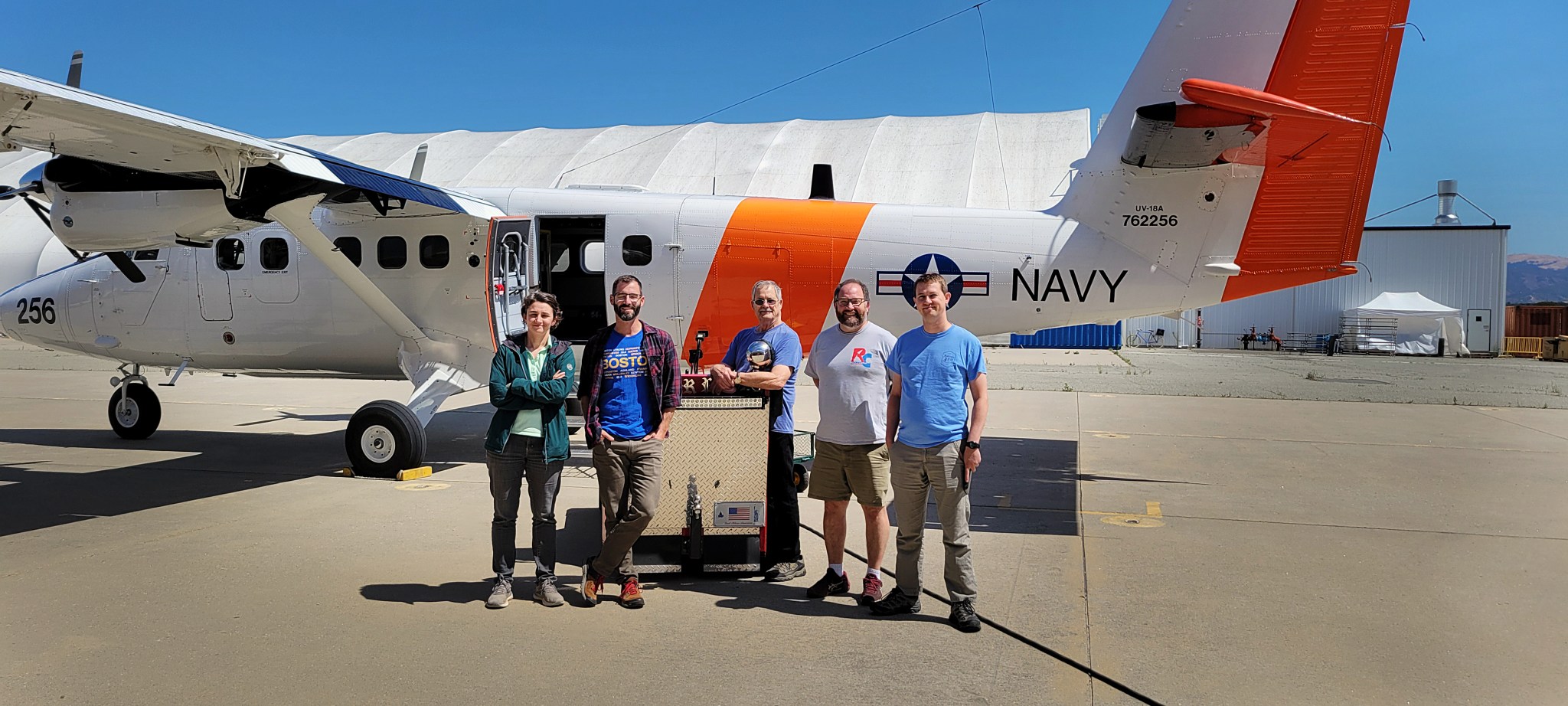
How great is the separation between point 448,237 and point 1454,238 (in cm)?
4702

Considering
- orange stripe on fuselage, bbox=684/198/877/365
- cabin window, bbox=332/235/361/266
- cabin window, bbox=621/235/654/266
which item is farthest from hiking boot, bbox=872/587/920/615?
cabin window, bbox=332/235/361/266

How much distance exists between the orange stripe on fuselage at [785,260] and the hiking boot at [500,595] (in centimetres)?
481

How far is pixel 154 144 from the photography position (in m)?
7.11

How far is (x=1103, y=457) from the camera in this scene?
10.7 m

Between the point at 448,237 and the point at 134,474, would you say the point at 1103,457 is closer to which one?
the point at 448,237

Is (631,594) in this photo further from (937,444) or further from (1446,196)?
(1446,196)

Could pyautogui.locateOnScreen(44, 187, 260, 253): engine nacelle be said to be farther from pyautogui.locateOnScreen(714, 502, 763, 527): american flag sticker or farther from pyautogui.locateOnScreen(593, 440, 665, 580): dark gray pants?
pyautogui.locateOnScreen(714, 502, 763, 527): american flag sticker

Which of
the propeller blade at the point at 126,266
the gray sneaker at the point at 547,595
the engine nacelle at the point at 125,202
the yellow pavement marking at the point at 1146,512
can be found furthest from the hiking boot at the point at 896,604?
Result: the propeller blade at the point at 126,266

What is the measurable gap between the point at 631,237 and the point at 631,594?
5.36 m

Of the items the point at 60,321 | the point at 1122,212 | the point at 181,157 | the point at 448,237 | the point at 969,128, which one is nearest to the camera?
the point at 181,157

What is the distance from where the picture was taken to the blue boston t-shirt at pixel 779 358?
5.59 metres

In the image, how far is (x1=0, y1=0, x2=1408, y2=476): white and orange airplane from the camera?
25.5 feet

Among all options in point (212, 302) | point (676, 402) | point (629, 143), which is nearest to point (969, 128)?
point (629, 143)

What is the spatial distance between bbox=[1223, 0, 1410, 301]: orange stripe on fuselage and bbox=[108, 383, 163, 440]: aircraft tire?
1266 cm
